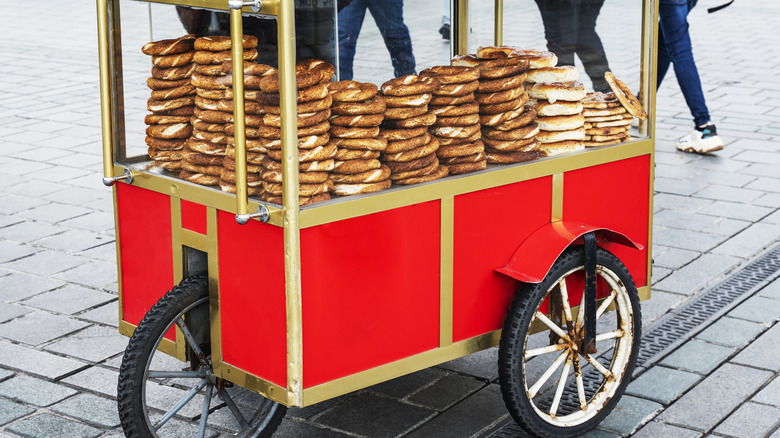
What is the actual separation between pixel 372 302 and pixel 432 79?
0.70m

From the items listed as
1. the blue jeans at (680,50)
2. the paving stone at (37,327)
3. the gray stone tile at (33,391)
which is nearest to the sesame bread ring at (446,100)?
the gray stone tile at (33,391)

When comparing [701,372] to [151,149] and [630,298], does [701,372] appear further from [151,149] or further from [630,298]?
[151,149]

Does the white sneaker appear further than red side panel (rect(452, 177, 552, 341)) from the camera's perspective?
Yes

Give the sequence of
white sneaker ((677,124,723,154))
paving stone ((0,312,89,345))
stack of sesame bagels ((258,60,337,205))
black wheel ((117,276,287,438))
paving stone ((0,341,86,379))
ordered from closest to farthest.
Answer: stack of sesame bagels ((258,60,337,205)), black wheel ((117,276,287,438)), paving stone ((0,341,86,379)), paving stone ((0,312,89,345)), white sneaker ((677,124,723,154))

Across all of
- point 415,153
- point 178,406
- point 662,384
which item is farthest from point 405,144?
point 662,384

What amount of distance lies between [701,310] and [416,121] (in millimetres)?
1963

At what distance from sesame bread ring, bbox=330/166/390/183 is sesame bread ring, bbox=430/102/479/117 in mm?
296

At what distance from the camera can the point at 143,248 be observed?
3.07 metres

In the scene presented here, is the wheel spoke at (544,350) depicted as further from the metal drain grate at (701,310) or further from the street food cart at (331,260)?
the metal drain grate at (701,310)

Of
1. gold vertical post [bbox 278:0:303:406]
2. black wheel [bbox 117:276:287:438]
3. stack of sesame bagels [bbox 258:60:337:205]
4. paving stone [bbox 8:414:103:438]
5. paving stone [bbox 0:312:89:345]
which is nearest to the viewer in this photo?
gold vertical post [bbox 278:0:303:406]

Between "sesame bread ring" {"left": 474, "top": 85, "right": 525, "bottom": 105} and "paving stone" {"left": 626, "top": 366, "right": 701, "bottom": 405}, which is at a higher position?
"sesame bread ring" {"left": 474, "top": 85, "right": 525, "bottom": 105}

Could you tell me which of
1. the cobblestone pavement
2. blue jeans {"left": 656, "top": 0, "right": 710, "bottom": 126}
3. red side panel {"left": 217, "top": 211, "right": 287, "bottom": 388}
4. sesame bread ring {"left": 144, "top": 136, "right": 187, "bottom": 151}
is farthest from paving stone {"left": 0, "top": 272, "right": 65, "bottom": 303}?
blue jeans {"left": 656, "top": 0, "right": 710, "bottom": 126}

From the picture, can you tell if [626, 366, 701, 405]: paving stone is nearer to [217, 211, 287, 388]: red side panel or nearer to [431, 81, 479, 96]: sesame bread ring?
[431, 81, 479, 96]: sesame bread ring

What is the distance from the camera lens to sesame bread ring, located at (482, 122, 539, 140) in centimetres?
310
